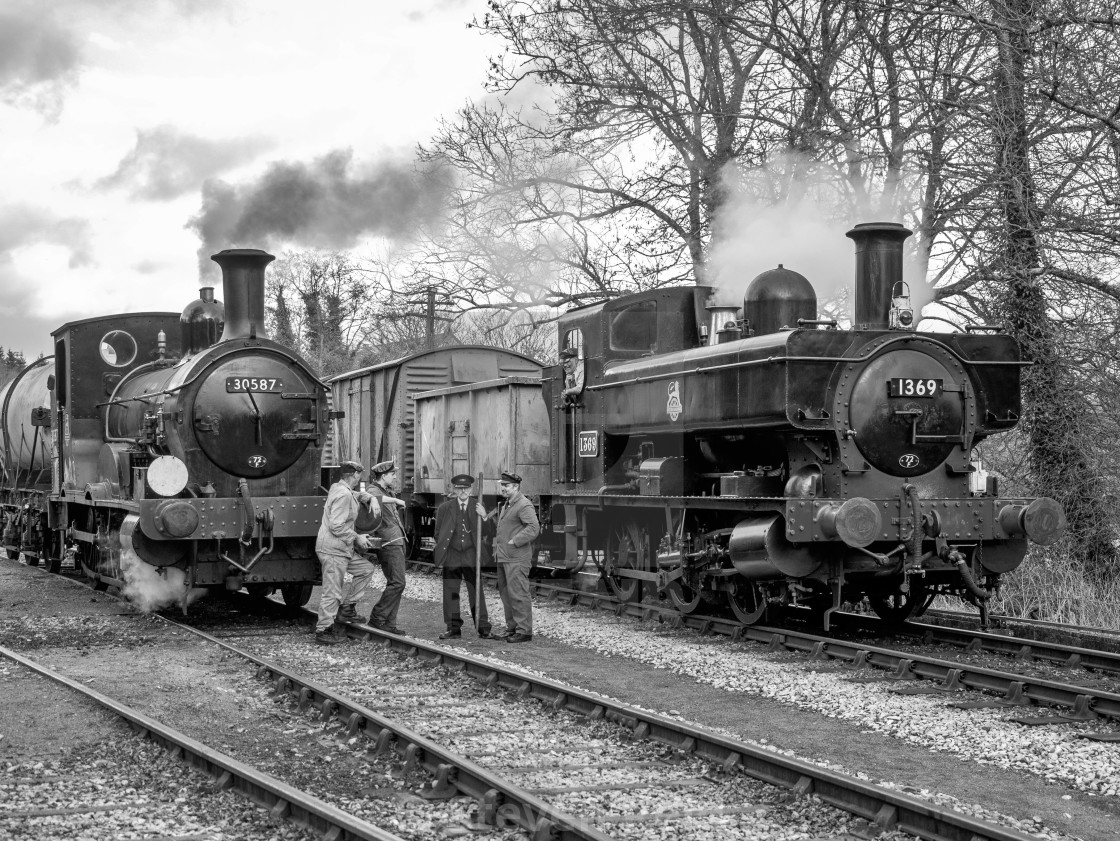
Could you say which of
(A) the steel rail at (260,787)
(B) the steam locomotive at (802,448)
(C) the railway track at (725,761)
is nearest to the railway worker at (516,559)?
(B) the steam locomotive at (802,448)

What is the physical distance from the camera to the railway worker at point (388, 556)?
11.3 m

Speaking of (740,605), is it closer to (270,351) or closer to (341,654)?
(341,654)

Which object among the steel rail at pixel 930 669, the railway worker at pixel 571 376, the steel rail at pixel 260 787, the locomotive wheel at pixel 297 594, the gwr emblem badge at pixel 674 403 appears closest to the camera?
the steel rail at pixel 260 787

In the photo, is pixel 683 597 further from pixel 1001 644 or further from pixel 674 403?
pixel 1001 644

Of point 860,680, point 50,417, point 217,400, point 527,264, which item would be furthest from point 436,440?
point 860,680

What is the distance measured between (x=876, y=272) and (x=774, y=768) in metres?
5.88

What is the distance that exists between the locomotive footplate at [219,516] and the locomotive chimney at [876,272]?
5.13 meters

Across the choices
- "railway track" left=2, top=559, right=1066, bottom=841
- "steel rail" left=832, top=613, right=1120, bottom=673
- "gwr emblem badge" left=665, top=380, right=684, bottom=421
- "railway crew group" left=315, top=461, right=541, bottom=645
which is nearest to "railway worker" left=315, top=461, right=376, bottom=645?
"railway crew group" left=315, top=461, right=541, bottom=645

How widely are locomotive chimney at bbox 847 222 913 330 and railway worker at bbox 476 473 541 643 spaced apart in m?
3.28

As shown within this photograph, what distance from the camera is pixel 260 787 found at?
5.65 metres

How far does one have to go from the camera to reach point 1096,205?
13.8 metres

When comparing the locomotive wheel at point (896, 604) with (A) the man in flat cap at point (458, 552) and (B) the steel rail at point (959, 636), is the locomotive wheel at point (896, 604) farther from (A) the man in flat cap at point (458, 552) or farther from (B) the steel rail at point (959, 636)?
(A) the man in flat cap at point (458, 552)

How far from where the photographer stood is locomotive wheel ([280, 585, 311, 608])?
12664 millimetres

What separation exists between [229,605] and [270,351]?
303cm
